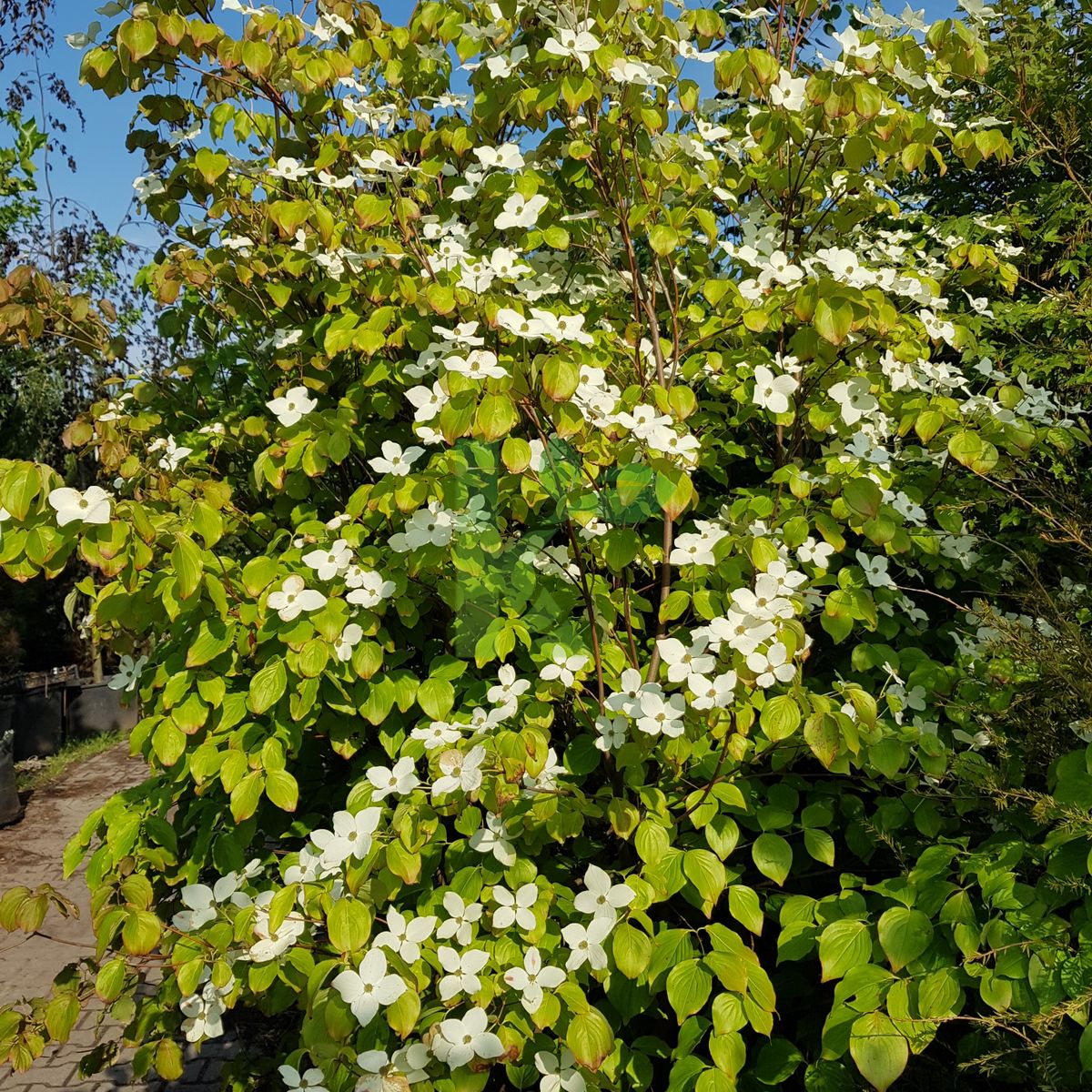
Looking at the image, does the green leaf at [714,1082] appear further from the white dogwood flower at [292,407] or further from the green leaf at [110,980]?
the white dogwood flower at [292,407]

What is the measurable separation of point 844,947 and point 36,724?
8.23 meters

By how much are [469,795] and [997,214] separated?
95.6 inches

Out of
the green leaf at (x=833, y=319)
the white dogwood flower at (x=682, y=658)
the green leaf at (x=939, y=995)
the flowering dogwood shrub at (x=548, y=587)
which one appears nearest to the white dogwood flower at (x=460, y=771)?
the flowering dogwood shrub at (x=548, y=587)

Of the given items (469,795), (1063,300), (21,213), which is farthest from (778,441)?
(21,213)

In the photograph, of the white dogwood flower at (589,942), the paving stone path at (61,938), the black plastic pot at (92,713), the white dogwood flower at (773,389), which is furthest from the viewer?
the black plastic pot at (92,713)

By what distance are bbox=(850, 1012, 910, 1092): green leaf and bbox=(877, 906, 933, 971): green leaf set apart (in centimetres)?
10

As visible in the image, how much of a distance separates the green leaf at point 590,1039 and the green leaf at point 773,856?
371 millimetres

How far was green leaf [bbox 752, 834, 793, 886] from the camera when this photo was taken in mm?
1446

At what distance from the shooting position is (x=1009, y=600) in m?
2.12

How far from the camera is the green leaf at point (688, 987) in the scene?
50.2 inches

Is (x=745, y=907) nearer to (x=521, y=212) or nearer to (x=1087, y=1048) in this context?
(x=1087, y=1048)

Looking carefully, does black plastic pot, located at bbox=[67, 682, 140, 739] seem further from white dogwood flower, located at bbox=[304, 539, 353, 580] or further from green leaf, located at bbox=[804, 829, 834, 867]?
green leaf, located at bbox=[804, 829, 834, 867]

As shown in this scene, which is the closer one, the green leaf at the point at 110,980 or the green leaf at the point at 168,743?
the green leaf at the point at 110,980

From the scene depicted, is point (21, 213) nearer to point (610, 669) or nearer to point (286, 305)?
point (286, 305)
